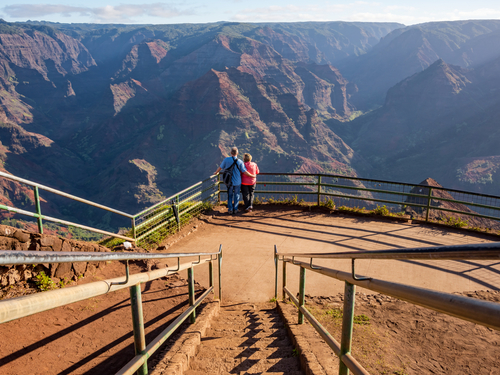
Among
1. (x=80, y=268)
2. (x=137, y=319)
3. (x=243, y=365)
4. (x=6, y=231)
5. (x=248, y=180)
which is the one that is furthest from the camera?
(x=248, y=180)

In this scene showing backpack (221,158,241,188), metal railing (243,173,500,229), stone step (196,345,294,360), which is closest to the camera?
stone step (196,345,294,360)

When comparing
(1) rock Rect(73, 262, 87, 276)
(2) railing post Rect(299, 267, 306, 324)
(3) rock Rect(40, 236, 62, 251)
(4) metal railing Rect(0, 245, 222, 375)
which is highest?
(4) metal railing Rect(0, 245, 222, 375)

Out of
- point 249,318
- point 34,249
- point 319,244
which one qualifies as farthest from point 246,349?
point 319,244

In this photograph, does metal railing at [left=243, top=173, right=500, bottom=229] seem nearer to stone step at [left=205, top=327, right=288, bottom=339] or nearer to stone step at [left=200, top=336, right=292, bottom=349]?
stone step at [left=205, top=327, right=288, bottom=339]

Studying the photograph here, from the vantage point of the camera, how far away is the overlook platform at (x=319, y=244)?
6.19m

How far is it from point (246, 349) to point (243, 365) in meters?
0.37

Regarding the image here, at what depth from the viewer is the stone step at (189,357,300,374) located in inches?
115

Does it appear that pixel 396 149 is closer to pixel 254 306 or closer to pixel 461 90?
pixel 461 90

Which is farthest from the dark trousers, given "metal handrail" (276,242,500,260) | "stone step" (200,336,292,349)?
"metal handrail" (276,242,500,260)

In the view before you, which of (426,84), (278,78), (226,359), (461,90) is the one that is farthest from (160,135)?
(226,359)

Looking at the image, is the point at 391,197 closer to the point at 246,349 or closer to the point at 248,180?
the point at 248,180

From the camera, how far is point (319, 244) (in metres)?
8.05

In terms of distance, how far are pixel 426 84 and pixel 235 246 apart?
6444 inches

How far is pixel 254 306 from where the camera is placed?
5539mm
